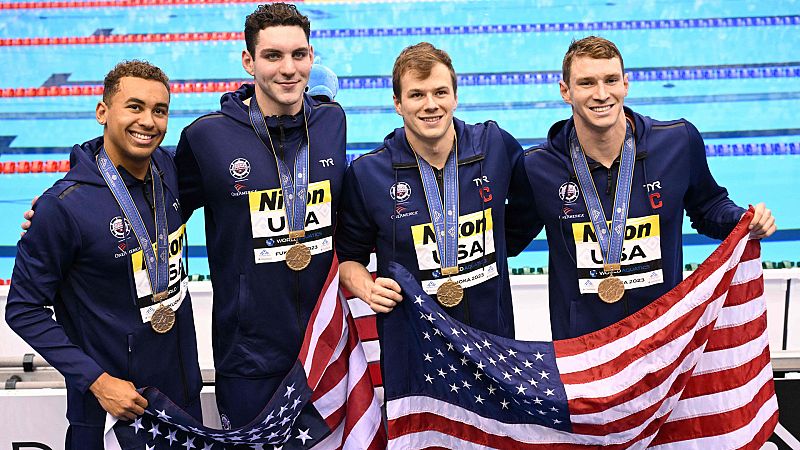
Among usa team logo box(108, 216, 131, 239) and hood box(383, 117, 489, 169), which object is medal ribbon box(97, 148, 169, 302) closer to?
usa team logo box(108, 216, 131, 239)

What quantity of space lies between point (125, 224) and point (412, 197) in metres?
0.81

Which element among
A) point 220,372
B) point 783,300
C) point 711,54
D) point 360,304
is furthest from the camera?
point 711,54

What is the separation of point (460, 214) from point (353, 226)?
348mm

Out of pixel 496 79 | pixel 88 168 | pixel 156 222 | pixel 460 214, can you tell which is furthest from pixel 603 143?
pixel 496 79

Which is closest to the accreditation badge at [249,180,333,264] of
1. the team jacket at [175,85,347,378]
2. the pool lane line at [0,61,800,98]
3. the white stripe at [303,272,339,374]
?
the team jacket at [175,85,347,378]

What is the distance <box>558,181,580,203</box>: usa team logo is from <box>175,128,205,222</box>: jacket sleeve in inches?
41.9

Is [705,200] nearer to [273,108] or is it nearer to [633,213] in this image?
[633,213]

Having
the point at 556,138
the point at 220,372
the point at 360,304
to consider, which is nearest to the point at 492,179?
Result: the point at 556,138

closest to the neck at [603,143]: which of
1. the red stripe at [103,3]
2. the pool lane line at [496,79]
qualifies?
the pool lane line at [496,79]

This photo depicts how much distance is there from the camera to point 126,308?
281cm

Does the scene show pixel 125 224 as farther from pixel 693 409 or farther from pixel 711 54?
pixel 711 54

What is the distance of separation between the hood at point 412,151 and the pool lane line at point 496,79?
4.88 metres

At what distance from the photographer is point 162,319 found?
113 inches

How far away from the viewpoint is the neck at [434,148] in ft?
9.66
